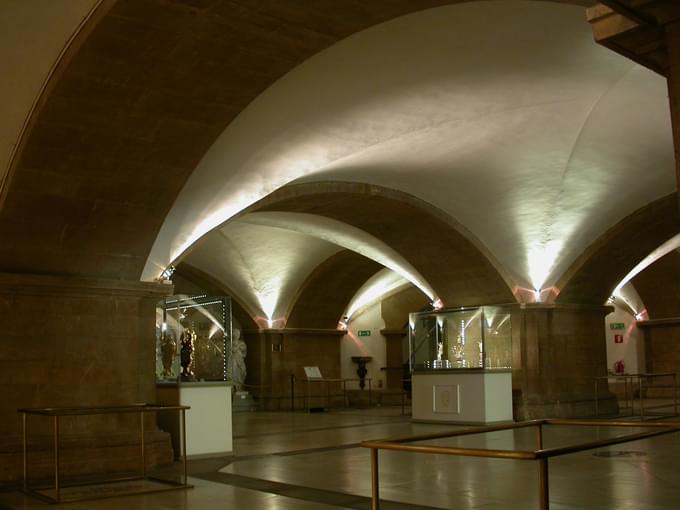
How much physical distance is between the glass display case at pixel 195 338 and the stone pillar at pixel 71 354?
1.16 metres

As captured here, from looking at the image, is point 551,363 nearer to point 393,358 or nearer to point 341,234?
point 341,234

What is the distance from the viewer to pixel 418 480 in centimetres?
812

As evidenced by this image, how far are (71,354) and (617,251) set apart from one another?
419 inches

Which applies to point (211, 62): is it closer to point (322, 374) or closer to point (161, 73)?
point (161, 73)

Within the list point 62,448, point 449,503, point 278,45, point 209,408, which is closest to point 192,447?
point 209,408

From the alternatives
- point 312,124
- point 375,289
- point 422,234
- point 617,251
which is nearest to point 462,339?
point 422,234

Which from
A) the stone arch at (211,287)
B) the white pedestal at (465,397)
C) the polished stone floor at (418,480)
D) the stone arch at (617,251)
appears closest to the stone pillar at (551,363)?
the stone arch at (617,251)

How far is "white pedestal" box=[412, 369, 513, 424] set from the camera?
14766 millimetres

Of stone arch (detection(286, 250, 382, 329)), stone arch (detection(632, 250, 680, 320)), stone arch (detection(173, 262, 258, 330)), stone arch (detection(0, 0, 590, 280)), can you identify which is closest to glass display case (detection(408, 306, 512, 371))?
stone arch (detection(286, 250, 382, 329))

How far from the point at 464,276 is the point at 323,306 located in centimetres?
648

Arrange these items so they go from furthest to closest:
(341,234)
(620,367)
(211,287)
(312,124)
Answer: (620,367) < (211,287) < (341,234) < (312,124)

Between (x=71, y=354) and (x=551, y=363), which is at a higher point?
(x=71, y=354)

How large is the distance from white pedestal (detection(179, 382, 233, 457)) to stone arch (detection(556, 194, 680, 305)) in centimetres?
789

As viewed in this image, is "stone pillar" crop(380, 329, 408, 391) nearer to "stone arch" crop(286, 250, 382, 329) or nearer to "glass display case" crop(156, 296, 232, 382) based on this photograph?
"stone arch" crop(286, 250, 382, 329)
